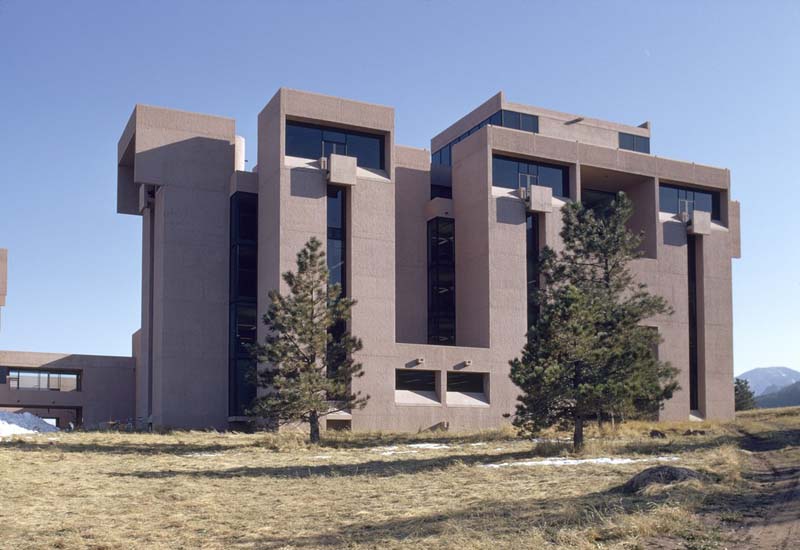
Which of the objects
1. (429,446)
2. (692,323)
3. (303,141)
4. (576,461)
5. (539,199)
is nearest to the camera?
(576,461)

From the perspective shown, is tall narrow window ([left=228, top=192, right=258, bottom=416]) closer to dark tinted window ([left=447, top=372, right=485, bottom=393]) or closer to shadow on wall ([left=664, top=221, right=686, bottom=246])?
dark tinted window ([left=447, top=372, right=485, bottom=393])

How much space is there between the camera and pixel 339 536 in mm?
14844

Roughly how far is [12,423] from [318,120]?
891 inches

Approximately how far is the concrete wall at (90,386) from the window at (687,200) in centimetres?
3592

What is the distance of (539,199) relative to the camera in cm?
4869

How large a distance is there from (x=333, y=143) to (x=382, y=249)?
6132 mm

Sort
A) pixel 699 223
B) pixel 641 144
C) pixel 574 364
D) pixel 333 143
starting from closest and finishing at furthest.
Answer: pixel 574 364, pixel 333 143, pixel 699 223, pixel 641 144

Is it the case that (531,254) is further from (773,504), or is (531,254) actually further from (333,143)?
(773,504)

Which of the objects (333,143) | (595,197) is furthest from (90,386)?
(595,197)

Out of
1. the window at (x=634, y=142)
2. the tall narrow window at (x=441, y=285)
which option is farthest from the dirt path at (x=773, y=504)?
the window at (x=634, y=142)

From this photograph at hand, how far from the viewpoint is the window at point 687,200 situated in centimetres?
5509

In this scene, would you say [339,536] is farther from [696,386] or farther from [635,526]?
[696,386]

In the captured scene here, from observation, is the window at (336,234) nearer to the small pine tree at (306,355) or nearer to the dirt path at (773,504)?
the small pine tree at (306,355)

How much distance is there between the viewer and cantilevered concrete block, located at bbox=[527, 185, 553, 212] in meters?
48.5
